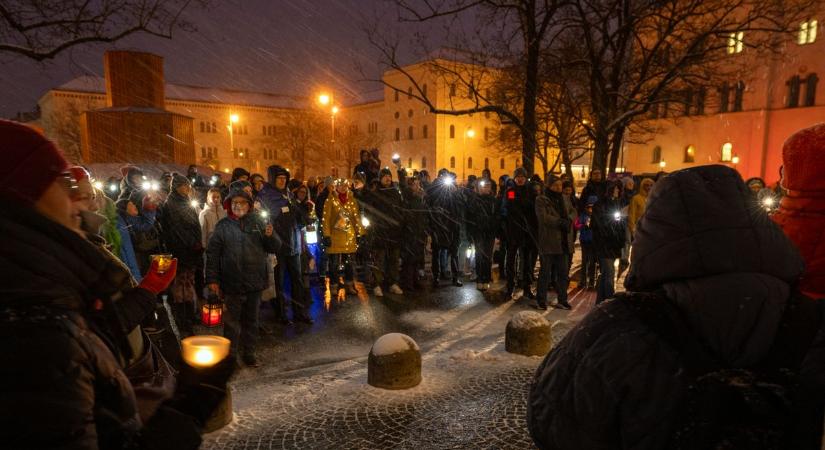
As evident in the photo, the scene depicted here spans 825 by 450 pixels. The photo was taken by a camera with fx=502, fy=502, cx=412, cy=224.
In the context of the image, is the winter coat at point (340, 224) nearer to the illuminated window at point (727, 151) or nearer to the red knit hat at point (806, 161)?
the red knit hat at point (806, 161)

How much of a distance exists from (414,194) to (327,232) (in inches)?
79.1

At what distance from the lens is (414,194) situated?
10203mm

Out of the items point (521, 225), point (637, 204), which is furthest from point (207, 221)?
point (637, 204)

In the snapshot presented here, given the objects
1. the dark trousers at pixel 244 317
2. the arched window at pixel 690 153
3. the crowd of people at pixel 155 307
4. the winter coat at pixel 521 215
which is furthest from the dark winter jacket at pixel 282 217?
the arched window at pixel 690 153

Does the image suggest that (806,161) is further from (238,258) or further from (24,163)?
(238,258)

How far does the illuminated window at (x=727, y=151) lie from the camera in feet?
146

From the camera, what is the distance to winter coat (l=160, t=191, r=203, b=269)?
7.44 m

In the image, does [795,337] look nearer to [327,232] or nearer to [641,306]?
[641,306]

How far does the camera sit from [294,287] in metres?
8.12

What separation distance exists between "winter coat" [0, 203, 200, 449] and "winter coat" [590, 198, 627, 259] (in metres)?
7.53

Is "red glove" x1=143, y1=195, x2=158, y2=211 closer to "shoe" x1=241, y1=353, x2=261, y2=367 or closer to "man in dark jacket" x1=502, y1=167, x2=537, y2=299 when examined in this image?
"shoe" x1=241, y1=353, x2=261, y2=367

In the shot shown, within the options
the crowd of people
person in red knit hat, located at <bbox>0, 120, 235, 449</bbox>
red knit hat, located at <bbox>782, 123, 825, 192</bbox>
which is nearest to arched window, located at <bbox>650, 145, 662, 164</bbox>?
red knit hat, located at <bbox>782, 123, 825, 192</bbox>

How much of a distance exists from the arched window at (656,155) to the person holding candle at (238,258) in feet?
167

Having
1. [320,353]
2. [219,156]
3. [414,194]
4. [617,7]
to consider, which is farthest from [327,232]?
[219,156]
